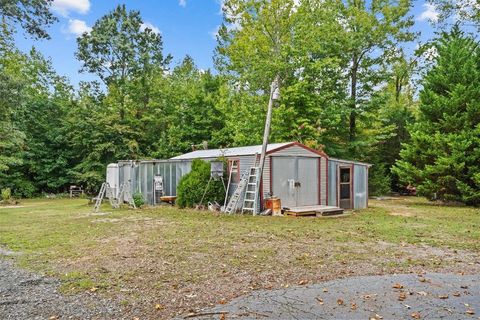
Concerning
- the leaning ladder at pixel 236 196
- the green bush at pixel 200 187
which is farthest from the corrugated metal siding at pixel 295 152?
the green bush at pixel 200 187

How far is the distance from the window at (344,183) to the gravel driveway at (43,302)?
11.0 m

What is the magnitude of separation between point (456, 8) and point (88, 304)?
852 inches

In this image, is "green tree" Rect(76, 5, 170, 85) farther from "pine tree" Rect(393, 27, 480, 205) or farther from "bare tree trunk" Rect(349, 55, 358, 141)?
"pine tree" Rect(393, 27, 480, 205)

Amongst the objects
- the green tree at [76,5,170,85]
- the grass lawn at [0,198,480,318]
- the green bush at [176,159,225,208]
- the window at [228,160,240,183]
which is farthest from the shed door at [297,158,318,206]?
the green tree at [76,5,170,85]

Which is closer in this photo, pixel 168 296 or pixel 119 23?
pixel 168 296

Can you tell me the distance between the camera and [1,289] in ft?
14.4

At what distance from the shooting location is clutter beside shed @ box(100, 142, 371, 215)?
12.2 metres

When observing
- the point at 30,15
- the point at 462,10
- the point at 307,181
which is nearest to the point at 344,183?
the point at 307,181

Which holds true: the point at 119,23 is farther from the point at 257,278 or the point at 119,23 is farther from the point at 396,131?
the point at 257,278

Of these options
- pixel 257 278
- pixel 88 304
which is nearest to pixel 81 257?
pixel 88 304

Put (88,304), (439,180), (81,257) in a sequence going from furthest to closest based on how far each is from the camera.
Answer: (439,180) → (81,257) → (88,304)

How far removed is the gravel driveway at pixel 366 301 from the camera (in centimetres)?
364

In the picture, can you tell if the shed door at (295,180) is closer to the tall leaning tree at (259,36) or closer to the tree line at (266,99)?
the tree line at (266,99)

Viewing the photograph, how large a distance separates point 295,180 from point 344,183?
2377mm
